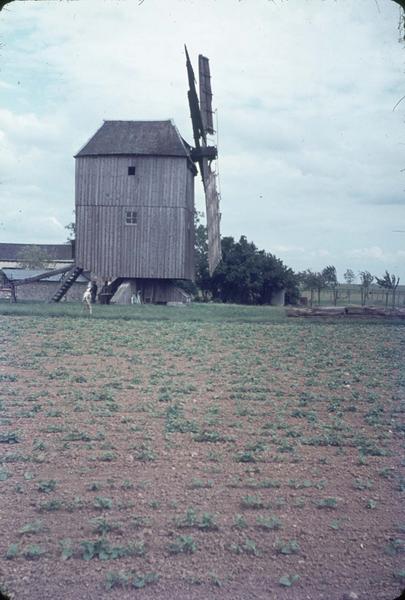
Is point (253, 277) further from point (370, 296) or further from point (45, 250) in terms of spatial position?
point (45, 250)

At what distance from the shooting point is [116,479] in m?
5.28

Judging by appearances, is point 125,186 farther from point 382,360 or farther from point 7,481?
point 7,481

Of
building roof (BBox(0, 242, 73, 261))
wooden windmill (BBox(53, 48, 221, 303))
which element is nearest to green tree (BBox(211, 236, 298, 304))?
wooden windmill (BBox(53, 48, 221, 303))

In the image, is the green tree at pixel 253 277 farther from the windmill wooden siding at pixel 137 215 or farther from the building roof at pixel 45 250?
the building roof at pixel 45 250

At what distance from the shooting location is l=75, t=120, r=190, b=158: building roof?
33688mm

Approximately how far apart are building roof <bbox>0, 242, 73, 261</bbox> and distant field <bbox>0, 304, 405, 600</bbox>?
61.8 metres

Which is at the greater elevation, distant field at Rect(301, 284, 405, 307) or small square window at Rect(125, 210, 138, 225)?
small square window at Rect(125, 210, 138, 225)

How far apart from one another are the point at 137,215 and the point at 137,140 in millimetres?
4085

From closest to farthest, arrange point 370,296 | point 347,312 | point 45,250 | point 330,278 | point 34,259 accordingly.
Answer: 1. point 347,312
2. point 370,296
3. point 330,278
4. point 34,259
5. point 45,250

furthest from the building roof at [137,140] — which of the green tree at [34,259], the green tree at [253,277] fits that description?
the green tree at [34,259]

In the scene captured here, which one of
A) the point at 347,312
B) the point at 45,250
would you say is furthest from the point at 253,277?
the point at 45,250

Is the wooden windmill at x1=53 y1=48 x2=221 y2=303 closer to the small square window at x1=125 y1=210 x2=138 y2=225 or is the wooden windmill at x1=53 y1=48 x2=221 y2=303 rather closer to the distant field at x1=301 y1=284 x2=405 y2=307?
the small square window at x1=125 y1=210 x2=138 y2=225

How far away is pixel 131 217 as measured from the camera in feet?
110

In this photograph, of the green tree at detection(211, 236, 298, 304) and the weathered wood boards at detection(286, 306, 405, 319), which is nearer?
the weathered wood boards at detection(286, 306, 405, 319)
